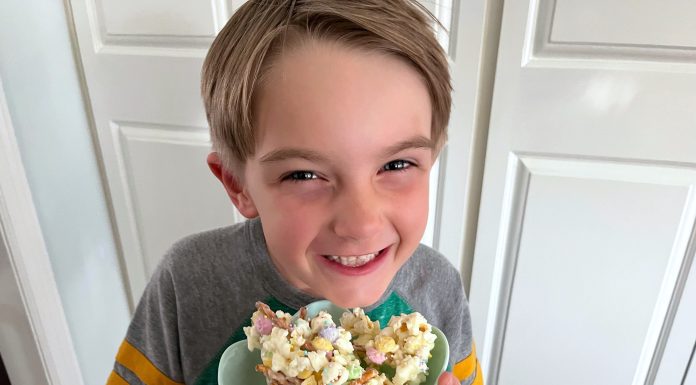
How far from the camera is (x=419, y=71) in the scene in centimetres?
60

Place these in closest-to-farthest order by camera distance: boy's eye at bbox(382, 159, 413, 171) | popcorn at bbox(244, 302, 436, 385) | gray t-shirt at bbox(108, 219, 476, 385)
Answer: popcorn at bbox(244, 302, 436, 385) → boy's eye at bbox(382, 159, 413, 171) → gray t-shirt at bbox(108, 219, 476, 385)

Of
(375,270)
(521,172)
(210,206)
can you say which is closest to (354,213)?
(375,270)

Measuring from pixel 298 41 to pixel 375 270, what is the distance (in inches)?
10.9

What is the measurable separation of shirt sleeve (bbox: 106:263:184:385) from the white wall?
519mm

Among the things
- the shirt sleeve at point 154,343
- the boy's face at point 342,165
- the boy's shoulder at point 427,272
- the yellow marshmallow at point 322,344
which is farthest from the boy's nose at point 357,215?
the shirt sleeve at point 154,343

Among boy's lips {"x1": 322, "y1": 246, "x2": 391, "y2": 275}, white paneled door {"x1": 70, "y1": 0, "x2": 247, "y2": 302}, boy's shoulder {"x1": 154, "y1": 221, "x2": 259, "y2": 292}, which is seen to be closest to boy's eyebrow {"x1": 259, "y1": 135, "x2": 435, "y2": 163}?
boy's lips {"x1": 322, "y1": 246, "x2": 391, "y2": 275}

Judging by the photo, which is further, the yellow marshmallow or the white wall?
the white wall

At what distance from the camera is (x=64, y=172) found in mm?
1174

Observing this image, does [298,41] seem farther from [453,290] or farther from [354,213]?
[453,290]

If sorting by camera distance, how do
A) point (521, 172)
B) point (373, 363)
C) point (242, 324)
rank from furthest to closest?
point (521, 172) → point (242, 324) → point (373, 363)

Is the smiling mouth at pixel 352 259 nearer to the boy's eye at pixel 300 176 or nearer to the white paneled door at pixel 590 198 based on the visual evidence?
the boy's eye at pixel 300 176

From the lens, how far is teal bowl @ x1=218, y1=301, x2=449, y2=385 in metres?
0.55

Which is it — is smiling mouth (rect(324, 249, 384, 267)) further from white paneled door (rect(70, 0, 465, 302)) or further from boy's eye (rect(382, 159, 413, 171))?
white paneled door (rect(70, 0, 465, 302))

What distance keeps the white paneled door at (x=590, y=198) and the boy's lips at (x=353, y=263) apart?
0.45 m
